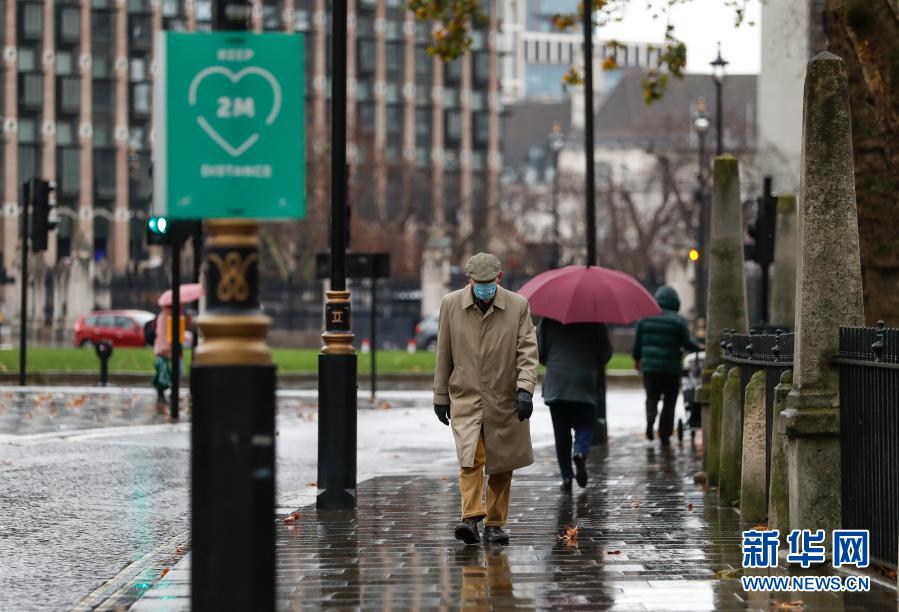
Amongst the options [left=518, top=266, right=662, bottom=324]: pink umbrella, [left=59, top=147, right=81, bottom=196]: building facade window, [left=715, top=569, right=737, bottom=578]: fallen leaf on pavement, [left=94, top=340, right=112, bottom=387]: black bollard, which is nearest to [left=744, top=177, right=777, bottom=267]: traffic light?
[left=518, top=266, right=662, bottom=324]: pink umbrella

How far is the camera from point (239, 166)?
600 centimetres

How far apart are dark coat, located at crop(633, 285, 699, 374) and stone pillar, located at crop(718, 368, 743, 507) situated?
20.1 ft

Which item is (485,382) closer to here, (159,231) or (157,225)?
(157,225)

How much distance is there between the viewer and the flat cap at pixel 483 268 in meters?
A: 10.4

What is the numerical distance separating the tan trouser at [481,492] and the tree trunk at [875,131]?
4226mm

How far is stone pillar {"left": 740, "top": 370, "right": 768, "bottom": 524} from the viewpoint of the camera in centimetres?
1131

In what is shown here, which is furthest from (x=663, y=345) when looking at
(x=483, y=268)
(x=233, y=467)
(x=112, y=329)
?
(x=112, y=329)

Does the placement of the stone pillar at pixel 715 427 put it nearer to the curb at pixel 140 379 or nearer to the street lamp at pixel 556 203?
the curb at pixel 140 379

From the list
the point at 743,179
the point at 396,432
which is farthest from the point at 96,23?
the point at 396,432

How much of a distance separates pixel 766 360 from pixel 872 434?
268 centimetres

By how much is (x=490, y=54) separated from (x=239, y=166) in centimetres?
12237

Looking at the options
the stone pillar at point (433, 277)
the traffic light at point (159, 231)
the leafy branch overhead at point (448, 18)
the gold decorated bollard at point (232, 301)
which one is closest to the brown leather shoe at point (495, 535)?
the gold decorated bollard at point (232, 301)

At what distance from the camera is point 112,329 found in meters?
58.5

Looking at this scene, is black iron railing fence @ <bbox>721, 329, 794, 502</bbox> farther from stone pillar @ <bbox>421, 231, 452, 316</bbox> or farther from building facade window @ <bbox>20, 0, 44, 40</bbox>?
building facade window @ <bbox>20, 0, 44, 40</bbox>
